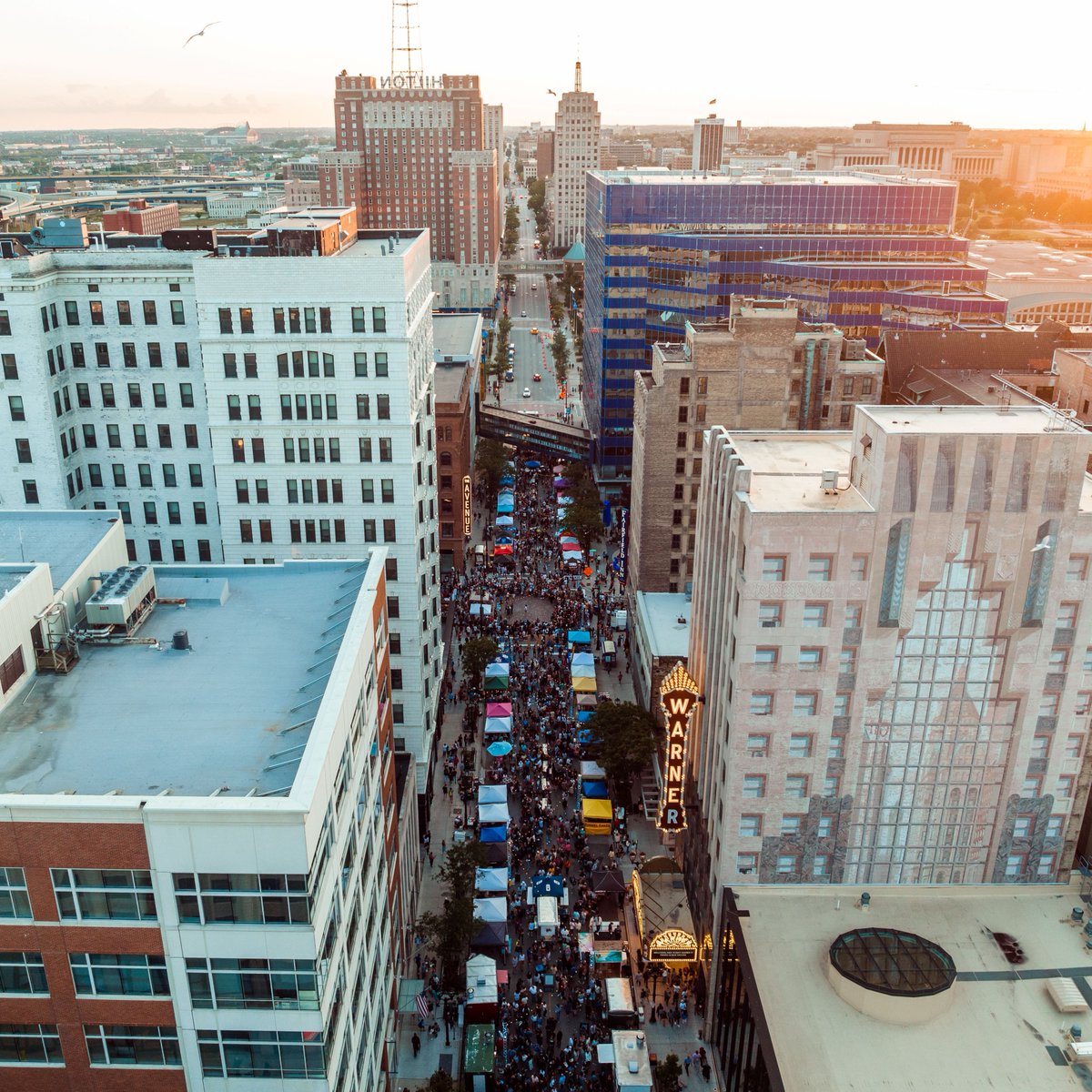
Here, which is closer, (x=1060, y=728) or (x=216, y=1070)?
(x=216, y=1070)

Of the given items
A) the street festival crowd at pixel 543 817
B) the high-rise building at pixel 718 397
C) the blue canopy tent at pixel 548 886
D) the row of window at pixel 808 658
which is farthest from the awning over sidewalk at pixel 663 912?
the high-rise building at pixel 718 397

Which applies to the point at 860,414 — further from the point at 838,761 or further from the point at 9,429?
the point at 9,429

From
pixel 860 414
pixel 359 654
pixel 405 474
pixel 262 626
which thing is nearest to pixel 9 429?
pixel 405 474

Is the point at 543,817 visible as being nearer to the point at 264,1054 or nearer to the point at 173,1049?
the point at 264,1054

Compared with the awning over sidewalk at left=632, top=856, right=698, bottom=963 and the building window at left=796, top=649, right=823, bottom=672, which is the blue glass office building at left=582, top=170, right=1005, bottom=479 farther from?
the building window at left=796, top=649, right=823, bottom=672

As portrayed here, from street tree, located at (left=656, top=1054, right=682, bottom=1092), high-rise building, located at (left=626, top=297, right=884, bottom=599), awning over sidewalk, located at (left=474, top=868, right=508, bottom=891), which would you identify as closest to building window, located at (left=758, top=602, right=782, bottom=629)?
street tree, located at (left=656, top=1054, right=682, bottom=1092)

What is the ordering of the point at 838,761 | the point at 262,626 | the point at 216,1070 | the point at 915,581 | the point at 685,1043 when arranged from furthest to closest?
1. the point at 685,1043
2. the point at 838,761
3. the point at 915,581
4. the point at 262,626
5. the point at 216,1070

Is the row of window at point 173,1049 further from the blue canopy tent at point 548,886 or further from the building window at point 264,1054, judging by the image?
the blue canopy tent at point 548,886

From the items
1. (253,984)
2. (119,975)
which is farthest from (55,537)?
(253,984)

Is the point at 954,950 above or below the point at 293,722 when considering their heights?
below
